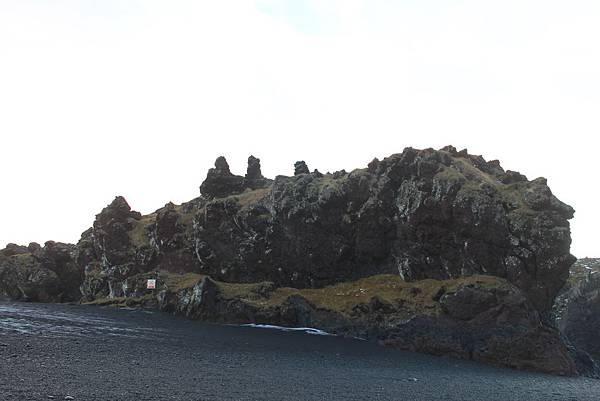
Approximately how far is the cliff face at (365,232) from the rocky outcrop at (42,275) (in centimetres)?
890

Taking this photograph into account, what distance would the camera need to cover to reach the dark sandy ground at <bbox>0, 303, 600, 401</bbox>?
35.6 metres

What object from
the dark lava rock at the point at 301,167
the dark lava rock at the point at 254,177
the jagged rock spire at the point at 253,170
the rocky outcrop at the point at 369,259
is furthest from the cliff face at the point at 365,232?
the jagged rock spire at the point at 253,170

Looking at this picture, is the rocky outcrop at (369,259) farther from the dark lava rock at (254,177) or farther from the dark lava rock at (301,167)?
the dark lava rock at (254,177)

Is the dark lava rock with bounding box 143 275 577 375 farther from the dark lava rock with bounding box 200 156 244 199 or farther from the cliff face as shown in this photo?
the dark lava rock with bounding box 200 156 244 199

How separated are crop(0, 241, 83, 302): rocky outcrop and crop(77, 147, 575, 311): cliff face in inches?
350

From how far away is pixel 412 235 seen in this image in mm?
123438

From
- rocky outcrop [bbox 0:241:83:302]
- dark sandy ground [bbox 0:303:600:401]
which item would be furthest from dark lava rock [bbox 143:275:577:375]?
rocky outcrop [bbox 0:241:83:302]

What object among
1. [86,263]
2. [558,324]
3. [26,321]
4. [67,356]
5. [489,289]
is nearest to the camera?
[67,356]

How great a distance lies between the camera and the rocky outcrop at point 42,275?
161m

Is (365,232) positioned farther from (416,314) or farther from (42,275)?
(42,275)

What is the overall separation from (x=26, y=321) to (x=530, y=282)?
9532cm

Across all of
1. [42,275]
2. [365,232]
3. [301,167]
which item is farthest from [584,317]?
[42,275]

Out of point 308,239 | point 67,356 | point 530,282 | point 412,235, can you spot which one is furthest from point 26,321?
point 530,282

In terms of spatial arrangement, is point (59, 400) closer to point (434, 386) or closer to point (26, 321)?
point (434, 386)
